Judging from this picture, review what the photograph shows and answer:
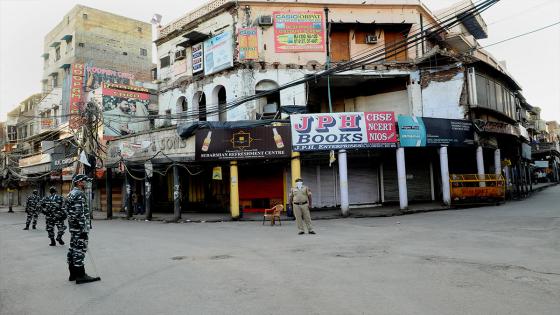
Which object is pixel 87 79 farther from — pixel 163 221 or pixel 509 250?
pixel 509 250

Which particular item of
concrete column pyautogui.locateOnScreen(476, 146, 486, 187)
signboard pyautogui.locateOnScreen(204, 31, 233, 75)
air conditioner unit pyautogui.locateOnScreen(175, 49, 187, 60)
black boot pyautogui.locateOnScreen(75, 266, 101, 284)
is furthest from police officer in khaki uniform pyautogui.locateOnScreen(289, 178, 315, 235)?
air conditioner unit pyautogui.locateOnScreen(175, 49, 187, 60)

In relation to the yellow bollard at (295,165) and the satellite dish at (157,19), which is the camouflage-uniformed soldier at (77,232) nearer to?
the yellow bollard at (295,165)

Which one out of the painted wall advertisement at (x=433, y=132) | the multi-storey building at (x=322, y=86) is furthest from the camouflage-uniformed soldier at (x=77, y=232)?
the painted wall advertisement at (x=433, y=132)

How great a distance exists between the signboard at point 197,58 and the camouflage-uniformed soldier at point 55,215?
13618 millimetres

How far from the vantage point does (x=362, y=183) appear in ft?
75.7

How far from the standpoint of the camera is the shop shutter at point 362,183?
2289 cm

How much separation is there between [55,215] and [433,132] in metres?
16.8

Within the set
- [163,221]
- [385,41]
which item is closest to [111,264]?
[163,221]

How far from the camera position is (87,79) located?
32.7m

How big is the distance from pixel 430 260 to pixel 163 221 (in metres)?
15.1

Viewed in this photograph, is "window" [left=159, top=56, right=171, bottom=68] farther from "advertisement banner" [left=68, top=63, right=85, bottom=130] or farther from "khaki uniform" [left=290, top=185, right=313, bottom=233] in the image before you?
"khaki uniform" [left=290, top=185, right=313, bottom=233]

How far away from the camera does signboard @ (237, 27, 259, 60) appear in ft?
72.0

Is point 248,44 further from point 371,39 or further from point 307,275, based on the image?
point 307,275

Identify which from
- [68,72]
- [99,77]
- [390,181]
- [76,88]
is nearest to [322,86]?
[390,181]
